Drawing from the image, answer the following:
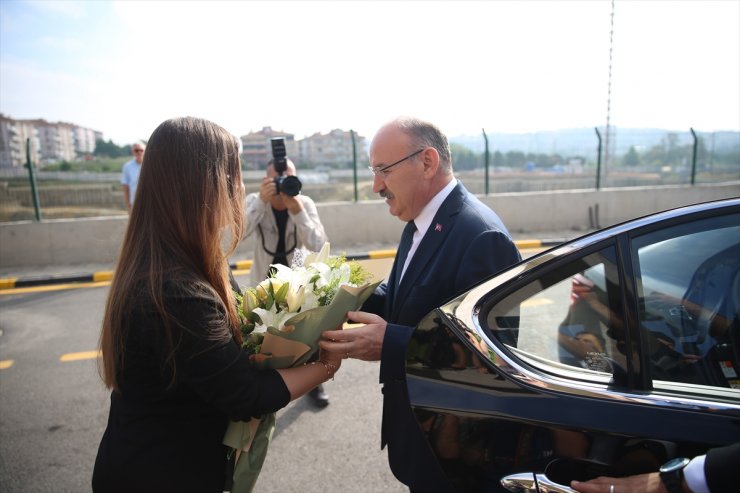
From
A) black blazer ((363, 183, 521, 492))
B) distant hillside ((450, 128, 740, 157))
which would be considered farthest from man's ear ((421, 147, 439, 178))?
distant hillside ((450, 128, 740, 157))

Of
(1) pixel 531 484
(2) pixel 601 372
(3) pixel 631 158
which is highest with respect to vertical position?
(3) pixel 631 158

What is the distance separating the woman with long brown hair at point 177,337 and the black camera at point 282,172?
2.13m

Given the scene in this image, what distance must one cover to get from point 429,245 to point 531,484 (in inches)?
37.7

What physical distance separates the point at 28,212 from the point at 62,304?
11.6 feet

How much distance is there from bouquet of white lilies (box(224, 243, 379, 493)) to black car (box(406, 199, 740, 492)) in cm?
32

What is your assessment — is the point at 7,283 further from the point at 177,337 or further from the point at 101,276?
the point at 177,337

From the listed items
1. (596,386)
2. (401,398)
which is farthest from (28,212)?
(596,386)

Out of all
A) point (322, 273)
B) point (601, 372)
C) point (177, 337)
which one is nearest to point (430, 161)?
point (322, 273)

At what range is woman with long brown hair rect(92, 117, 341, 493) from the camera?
1445 millimetres

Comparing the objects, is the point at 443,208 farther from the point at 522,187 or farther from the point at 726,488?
the point at 522,187

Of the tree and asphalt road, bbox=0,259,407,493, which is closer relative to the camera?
asphalt road, bbox=0,259,407,493

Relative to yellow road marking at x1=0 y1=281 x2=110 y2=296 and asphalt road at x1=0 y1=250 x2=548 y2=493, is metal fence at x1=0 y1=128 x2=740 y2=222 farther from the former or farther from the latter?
asphalt road at x1=0 y1=250 x2=548 y2=493

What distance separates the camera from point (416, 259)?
2002 mm

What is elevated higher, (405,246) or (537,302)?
(405,246)
